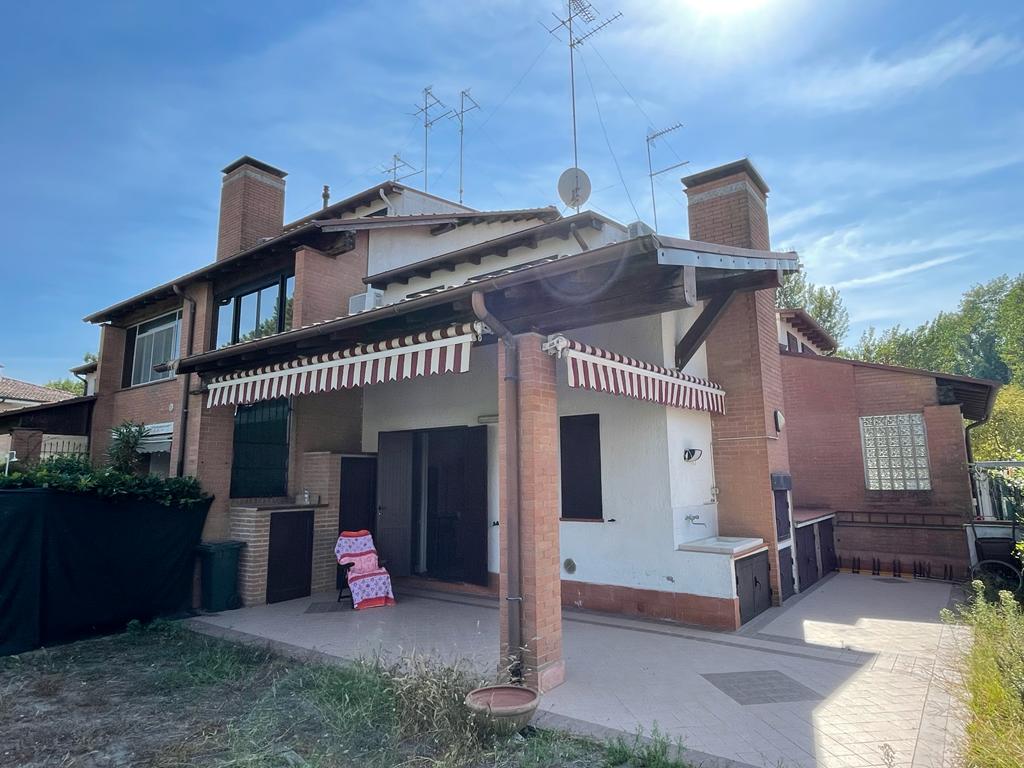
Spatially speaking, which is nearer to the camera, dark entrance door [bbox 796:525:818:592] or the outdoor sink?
the outdoor sink

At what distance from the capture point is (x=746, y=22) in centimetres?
906

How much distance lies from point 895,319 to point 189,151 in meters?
44.7

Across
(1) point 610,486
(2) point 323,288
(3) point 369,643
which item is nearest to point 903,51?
(1) point 610,486

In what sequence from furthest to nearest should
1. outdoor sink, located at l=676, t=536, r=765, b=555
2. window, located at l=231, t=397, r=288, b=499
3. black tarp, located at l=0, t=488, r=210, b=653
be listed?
window, located at l=231, t=397, r=288, b=499
outdoor sink, located at l=676, t=536, r=765, b=555
black tarp, located at l=0, t=488, r=210, b=653

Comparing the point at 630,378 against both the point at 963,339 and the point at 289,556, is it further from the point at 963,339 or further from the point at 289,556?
the point at 963,339

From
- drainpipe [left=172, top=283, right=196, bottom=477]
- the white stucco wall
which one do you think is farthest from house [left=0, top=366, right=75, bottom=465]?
the white stucco wall

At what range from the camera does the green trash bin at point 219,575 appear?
10.0 meters

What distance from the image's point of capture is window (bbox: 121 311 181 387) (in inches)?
557

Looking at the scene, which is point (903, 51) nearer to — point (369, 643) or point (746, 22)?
point (746, 22)

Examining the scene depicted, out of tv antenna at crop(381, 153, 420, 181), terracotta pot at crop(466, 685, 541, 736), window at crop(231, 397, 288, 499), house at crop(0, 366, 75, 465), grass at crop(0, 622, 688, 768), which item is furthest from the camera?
tv antenna at crop(381, 153, 420, 181)

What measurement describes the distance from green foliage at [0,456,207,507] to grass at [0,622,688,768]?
2415 mm

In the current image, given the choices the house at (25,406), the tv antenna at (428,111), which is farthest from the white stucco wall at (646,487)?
the house at (25,406)

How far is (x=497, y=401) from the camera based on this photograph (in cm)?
1096

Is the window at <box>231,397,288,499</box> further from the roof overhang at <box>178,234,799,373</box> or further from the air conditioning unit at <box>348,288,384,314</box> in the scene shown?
the roof overhang at <box>178,234,799,373</box>
